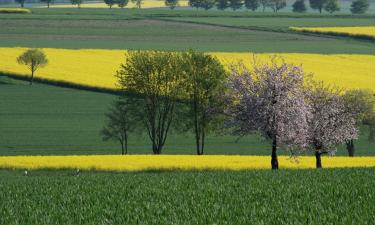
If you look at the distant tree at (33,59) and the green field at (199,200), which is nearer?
the green field at (199,200)

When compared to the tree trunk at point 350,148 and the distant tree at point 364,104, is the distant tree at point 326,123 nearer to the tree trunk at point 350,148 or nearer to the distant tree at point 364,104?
the tree trunk at point 350,148

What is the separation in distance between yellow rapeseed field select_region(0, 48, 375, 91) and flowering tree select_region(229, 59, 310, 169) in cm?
4127

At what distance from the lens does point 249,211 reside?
24.8m

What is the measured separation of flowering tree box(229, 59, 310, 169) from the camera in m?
50.0

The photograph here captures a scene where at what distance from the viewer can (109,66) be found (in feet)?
349

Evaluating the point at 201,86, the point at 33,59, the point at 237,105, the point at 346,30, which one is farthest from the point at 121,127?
the point at 346,30

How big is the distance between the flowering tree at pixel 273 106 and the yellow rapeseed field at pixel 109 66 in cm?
4127

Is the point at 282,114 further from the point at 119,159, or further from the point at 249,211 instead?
the point at 249,211

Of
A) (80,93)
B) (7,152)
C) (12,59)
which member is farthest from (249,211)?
(12,59)

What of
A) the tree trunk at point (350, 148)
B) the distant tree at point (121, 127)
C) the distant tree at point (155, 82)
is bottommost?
the tree trunk at point (350, 148)

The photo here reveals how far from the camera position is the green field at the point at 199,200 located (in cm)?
2383

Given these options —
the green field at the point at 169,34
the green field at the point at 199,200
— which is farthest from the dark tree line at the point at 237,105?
the green field at the point at 169,34

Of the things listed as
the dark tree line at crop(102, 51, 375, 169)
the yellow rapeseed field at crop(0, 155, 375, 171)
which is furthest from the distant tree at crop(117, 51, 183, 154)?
the yellow rapeseed field at crop(0, 155, 375, 171)

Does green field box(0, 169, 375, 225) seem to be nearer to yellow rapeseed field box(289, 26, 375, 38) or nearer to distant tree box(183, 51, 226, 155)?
distant tree box(183, 51, 226, 155)
